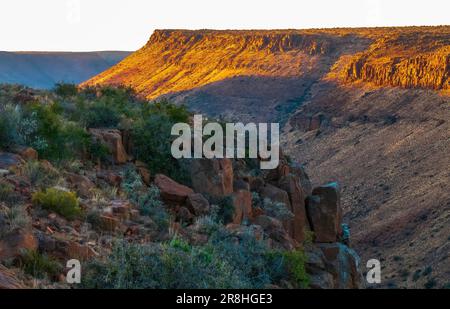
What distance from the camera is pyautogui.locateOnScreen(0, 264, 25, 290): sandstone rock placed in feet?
18.3

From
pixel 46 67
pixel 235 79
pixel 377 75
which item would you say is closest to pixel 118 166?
pixel 377 75

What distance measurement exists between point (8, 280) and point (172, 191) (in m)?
5.03

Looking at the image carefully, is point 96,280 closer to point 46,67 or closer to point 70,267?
point 70,267

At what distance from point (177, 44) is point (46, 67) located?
32.4 m

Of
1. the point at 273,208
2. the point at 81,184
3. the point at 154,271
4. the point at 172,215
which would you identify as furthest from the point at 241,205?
the point at 154,271

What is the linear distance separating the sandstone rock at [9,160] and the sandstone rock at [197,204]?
269cm

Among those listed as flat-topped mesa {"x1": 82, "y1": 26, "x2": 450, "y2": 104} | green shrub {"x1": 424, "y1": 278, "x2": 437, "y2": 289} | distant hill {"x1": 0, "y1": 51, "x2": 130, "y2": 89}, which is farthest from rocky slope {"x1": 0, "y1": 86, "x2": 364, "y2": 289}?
distant hill {"x1": 0, "y1": 51, "x2": 130, "y2": 89}

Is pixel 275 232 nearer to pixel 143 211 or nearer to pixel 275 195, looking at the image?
pixel 275 195

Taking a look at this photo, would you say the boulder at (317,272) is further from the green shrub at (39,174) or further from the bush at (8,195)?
the bush at (8,195)

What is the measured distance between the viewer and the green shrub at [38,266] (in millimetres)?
6352

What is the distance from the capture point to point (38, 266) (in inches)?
252

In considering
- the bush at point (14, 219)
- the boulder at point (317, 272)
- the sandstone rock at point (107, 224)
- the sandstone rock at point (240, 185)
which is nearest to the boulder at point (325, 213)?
the boulder at point (317, 272)

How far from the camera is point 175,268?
6.79 m

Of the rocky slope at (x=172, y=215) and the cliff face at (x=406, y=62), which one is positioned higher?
the cliff face at (x=406, y=62)
